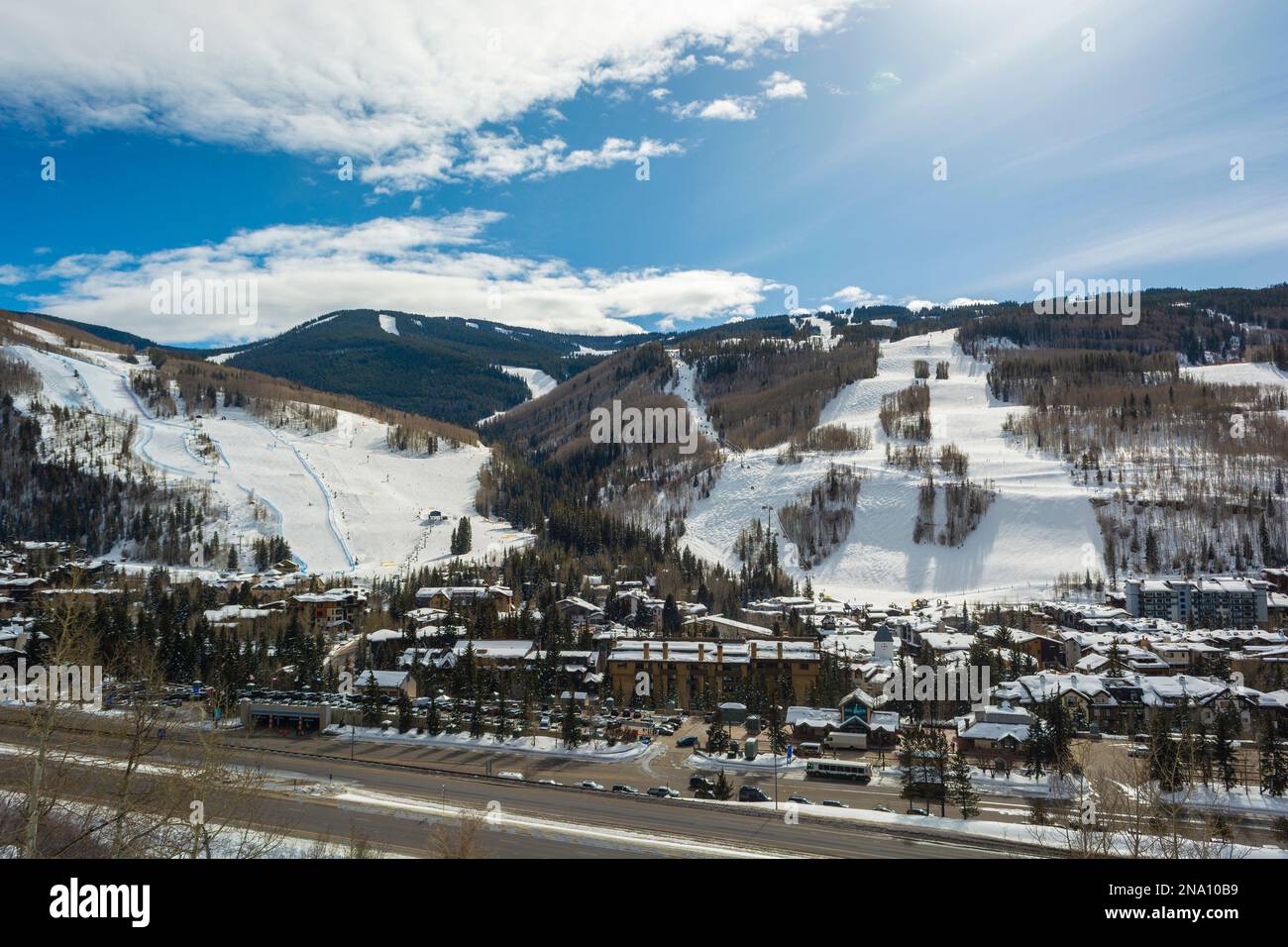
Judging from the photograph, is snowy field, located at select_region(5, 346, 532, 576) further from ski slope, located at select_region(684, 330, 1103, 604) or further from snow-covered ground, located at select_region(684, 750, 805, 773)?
snow-covered ground, located at select_region(684, 750, 805, 773)

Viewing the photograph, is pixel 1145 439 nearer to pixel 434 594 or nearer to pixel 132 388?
pixel 434 594

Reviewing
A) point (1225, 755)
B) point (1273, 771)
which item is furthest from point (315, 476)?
point (1273, 771)

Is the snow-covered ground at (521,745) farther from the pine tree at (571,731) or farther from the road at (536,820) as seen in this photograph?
the road at (536,820)

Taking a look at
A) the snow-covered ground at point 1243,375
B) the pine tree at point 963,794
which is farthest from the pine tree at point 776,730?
the snow-covered ground at point 1243,375

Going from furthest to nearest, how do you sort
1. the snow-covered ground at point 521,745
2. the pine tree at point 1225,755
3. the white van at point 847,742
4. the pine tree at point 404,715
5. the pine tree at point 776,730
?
the pine tree at point 404,715 < the white van at point 847,742 < the pine tree at point 776,730 < the snow-covered ground at point 521,745 < the pine tree at point 1225,755

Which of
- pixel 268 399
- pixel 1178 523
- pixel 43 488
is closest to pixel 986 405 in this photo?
pixel 1178 523

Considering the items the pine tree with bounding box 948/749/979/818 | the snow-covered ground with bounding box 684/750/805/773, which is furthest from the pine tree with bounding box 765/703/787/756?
the pine tree with bounding box 948/749/979/818
